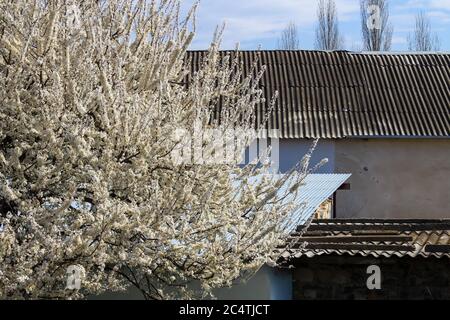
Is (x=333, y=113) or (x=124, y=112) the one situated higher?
(x=333, y=113)

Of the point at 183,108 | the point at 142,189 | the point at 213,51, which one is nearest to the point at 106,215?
the point at 142,189

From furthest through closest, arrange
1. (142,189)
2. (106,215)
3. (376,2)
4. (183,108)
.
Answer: (376,2), (183,108), (142,189), (106,215)

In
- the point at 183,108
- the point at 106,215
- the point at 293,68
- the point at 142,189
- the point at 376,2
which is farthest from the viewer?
the point at 376,2

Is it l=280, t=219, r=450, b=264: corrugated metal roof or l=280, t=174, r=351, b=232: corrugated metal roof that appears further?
l=280, t=174, r=351, b=232: corrugated metal roof

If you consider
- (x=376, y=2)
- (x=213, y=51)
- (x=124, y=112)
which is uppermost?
(x=376, y=2)

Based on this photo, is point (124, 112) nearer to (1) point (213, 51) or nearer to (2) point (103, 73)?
(2) point (103, 73)

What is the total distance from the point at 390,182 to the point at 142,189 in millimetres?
14124

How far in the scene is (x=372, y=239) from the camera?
8445 mm

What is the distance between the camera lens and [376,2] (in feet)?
102

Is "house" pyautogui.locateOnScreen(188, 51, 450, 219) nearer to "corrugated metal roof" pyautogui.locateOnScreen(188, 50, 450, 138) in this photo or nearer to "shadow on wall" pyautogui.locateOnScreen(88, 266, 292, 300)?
"corrugated metal roof" pyautogui.locateOnScreen(188, 50, 450, 138)

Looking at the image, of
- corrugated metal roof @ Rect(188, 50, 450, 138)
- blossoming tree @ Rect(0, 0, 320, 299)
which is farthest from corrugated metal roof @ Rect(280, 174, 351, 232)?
corrugated metal roof @ Rect(188, 50, 450, 138)

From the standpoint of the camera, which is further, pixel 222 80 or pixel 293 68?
pixel 293 68

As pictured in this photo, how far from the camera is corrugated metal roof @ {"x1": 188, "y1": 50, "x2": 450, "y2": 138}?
782 inches

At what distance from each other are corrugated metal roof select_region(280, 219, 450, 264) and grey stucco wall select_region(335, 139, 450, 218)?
8.59 m
